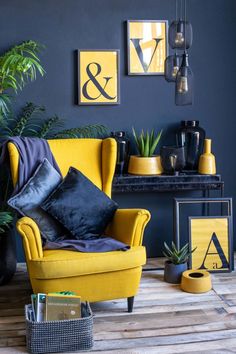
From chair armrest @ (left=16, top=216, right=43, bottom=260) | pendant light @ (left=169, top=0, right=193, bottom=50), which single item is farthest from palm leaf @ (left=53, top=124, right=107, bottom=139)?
pendant light @ (left=169, top=0, right=193, bottom=50)

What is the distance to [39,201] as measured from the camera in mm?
3365

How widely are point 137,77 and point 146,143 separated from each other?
0.56 m

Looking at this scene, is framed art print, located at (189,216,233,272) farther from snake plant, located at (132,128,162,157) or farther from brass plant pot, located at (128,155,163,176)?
snake plant, located at (132,128,162,157)

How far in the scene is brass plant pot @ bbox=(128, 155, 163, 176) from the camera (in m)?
4.05

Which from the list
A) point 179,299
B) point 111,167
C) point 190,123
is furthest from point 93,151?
point 179,299

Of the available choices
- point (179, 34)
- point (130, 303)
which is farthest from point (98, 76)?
point (130, 303)

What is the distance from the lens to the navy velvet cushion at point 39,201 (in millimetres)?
3305

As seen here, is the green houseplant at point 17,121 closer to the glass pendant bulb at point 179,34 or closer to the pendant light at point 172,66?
the pendant light at point 172,66

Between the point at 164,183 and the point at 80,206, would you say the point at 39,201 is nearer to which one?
the point at 80,206

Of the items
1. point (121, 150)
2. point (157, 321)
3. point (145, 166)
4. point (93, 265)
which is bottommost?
point (157, 321)

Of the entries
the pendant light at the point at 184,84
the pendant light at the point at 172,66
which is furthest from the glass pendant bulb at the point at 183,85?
the pendant light at the point at 172,66

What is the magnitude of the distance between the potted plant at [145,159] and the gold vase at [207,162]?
32 cm

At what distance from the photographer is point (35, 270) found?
3.00 metres

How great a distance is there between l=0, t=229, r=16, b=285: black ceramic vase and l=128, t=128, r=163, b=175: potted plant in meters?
1.08
